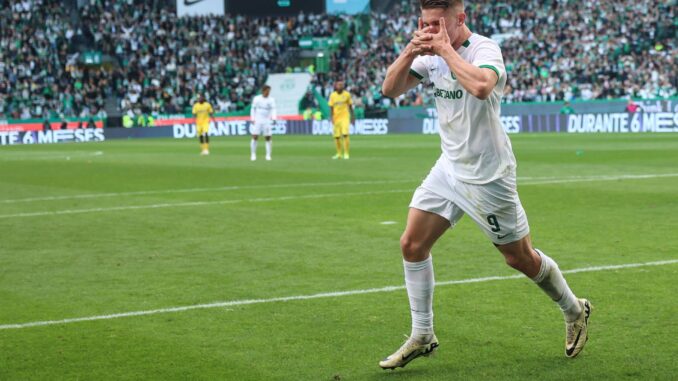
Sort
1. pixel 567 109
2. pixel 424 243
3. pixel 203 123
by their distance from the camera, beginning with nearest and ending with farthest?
pixel 424 243, pixel 203 123, pixel 567 109

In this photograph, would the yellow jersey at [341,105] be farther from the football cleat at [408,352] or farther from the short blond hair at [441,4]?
the short blond hair at [441,4]

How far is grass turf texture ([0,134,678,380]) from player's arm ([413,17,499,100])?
159cm

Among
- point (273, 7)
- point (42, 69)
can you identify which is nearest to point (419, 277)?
point (42, 69)

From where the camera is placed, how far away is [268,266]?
9875 mm

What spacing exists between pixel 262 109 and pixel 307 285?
23.2m

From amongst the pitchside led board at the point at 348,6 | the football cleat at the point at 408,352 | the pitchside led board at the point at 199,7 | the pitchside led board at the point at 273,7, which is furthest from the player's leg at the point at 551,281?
the pitchside led board at the point at 348,6

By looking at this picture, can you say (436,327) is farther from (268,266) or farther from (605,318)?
(268,266)

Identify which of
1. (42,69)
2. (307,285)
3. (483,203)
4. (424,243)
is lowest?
(307,285)

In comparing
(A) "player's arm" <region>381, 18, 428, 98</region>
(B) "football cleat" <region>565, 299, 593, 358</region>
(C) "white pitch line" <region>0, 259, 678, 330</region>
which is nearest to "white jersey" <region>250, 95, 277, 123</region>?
(C) "white pitch line" <region>0, 259, 678, 330</region>

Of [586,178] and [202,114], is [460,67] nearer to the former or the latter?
[586,178]

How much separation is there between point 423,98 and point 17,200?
1528 inches

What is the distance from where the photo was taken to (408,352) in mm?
6027

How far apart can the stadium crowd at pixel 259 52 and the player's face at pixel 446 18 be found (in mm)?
42783

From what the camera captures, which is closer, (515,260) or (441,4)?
(441,4)
